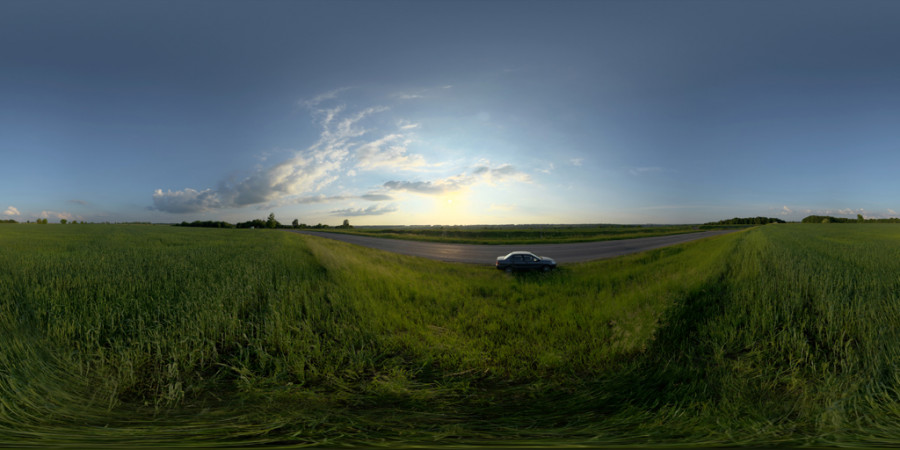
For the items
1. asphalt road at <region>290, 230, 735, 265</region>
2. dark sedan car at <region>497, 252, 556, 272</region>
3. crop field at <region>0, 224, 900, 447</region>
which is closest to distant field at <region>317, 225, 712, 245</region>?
asphalt road at <region>290, 230, 735, 265</region>

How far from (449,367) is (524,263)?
6191 millimetres

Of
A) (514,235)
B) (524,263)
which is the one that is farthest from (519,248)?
(514,235)

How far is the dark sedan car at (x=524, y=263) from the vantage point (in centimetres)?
937

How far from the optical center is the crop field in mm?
2570

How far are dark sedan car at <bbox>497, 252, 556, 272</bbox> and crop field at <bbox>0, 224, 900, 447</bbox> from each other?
3.22 metres

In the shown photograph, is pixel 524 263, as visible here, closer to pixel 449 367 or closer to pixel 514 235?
pixel 449 367

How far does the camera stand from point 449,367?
3.81m

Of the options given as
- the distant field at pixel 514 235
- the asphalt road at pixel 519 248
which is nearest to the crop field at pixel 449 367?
the asphalt road at pixel 519 248

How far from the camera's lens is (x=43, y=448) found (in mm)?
2252

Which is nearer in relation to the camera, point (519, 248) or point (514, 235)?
point (519, 248)

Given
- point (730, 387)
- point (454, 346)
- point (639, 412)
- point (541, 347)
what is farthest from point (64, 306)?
point (730, 387)

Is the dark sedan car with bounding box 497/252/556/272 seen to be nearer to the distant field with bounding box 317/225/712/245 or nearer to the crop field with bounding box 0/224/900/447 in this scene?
the crop field with bounding box 0/224/900/447

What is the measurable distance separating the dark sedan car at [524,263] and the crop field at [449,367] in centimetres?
322

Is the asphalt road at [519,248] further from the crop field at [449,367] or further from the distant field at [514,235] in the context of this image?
the crop field at [449,367]
